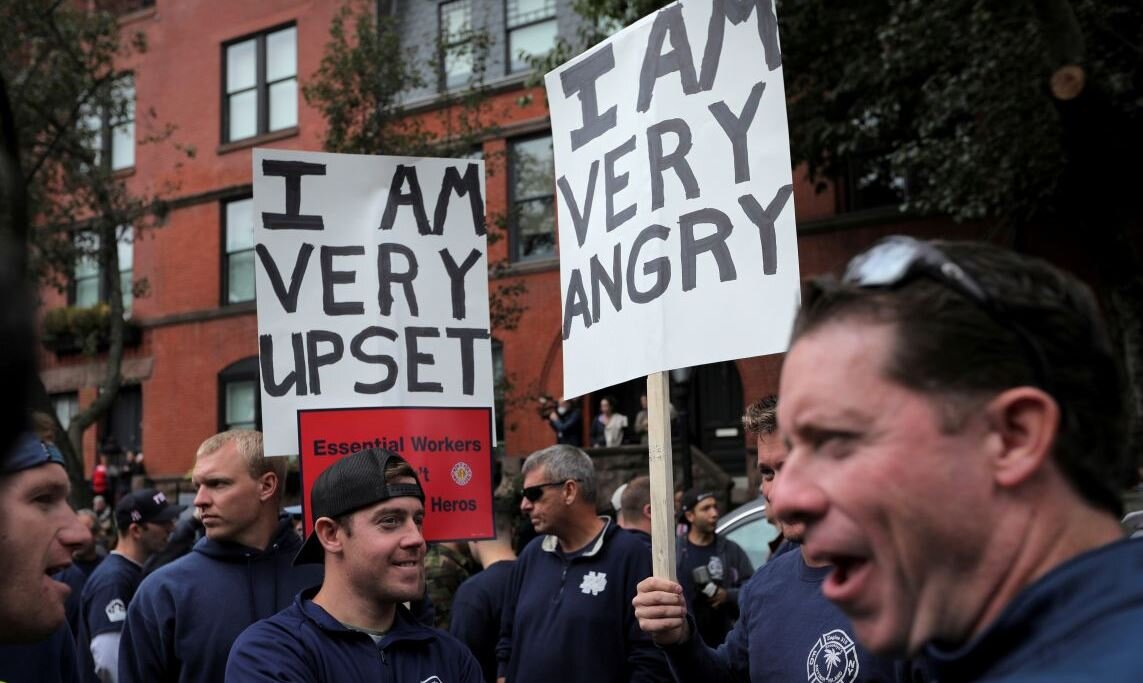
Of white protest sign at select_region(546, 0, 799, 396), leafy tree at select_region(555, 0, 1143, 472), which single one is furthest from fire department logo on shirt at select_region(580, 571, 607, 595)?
leafy tree at select_region(555, 0, 1143, 472)

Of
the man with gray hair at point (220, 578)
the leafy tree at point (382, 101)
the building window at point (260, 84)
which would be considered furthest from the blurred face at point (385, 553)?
the building window at point (260, 84)

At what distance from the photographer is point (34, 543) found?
2.53 m

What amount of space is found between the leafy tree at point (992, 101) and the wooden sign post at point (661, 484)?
8.14 m

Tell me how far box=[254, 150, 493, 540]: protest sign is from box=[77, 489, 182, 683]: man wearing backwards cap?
1.40 m

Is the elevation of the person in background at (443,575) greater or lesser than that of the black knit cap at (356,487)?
lesser

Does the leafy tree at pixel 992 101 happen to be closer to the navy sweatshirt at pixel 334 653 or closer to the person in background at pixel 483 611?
the person in background at pixel 483 611

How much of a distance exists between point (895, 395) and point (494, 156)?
55.8 ft

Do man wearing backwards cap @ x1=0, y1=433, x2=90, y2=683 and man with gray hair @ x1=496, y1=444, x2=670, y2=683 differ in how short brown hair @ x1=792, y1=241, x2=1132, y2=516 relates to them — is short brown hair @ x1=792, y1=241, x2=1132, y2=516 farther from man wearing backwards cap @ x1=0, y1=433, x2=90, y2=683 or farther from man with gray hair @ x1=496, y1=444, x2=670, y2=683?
man with gray hair @ x1=496, y1=444, x2=670, y2=683

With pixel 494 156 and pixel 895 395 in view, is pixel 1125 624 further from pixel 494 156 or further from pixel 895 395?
pixel 494 156

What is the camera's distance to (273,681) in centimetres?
321

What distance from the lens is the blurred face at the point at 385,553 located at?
11.6 feet

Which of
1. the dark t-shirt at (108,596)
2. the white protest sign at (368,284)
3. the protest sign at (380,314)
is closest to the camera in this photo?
the protest sign at (380,314)

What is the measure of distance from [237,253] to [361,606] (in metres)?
21.1

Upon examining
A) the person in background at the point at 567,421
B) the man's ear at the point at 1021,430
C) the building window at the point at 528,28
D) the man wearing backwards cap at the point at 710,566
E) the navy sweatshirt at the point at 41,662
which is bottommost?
the man wearing backwards cap at the point at 710,566
